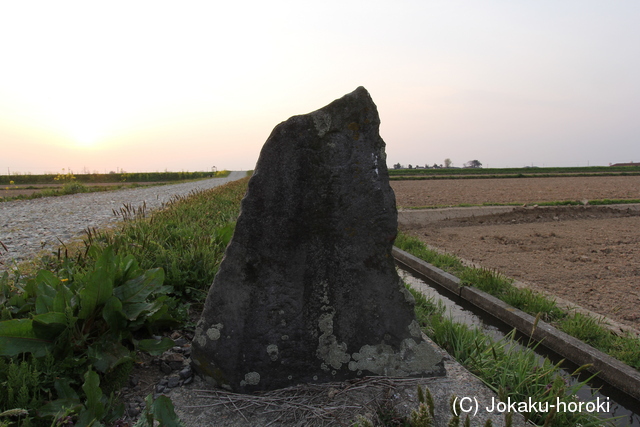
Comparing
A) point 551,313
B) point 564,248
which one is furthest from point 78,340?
point 564,248

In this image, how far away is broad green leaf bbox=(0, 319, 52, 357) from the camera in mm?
2133

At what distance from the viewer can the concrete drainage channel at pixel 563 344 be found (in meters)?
3.08

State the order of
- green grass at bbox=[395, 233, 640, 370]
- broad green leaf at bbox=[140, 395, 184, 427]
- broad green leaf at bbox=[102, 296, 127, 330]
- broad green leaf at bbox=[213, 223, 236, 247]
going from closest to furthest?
broad green leaf at bbox=[140, 395, 184, 427]
broad green leaf at bbox=[102, 296, 127, 330]
green grass at bbox=[395, 233, 640, 370]
broad green leaf at bbox=[213, 223, 236, 247]

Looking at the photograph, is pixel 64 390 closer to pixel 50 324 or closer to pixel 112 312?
pixel 50 324

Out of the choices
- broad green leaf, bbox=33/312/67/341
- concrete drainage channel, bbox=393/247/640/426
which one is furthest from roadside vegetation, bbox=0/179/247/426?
concrete drainage channel, bbox=393/247/640/426

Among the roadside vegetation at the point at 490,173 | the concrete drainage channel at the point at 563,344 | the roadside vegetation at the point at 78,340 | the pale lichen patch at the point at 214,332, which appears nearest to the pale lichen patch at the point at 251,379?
the pale lichen patch at the point at 214,332

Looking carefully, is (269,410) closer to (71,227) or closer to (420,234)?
(71,227)

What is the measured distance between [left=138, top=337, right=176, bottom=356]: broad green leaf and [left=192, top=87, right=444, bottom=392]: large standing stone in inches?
8.8

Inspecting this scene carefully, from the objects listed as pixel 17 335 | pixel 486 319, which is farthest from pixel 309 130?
pixel 486 319

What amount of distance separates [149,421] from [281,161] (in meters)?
1.49

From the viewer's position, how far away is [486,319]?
4648 millimetres

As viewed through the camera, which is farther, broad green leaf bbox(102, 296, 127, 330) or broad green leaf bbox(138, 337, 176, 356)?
broad green leaf bbox(138, 337, 176, 356)

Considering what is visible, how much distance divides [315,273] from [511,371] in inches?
61.4

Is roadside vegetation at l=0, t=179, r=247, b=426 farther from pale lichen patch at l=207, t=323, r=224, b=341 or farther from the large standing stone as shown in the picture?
the large standing stone
